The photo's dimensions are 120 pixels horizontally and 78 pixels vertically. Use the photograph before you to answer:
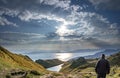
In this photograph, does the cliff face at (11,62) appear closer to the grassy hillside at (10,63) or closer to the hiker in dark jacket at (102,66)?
the grassy hillside at (10,63)

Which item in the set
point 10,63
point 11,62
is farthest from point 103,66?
point 11,62

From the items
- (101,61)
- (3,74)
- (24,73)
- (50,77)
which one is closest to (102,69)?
(101,61)

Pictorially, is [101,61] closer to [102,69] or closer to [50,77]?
[102,69]

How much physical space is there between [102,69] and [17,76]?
1129cm

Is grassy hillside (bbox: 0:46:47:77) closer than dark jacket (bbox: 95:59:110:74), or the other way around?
dark jacket (bbox: 95:59:110:74)

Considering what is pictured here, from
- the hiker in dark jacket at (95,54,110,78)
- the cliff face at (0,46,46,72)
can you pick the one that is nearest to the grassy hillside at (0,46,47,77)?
the cliff face at (0,46,46,72)

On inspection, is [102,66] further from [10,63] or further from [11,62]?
[11,62]

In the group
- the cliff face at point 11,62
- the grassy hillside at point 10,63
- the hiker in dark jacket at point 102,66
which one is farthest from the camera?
the cliff face at point 11,62

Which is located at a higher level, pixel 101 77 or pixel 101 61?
pixel 101 61

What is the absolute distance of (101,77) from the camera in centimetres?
3241

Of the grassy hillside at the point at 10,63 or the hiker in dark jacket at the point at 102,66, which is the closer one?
the hiker in dark jacket at the point at 102,66

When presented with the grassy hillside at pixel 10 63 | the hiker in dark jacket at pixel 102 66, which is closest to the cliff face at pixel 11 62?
the grassy hillside at pixel 10 63

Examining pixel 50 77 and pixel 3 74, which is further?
pixel 50 77

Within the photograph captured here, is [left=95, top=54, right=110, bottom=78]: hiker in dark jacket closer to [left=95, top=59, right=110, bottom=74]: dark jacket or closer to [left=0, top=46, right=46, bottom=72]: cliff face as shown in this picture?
[left=95, top=59, right=110, bottom=74]: dark jacket
